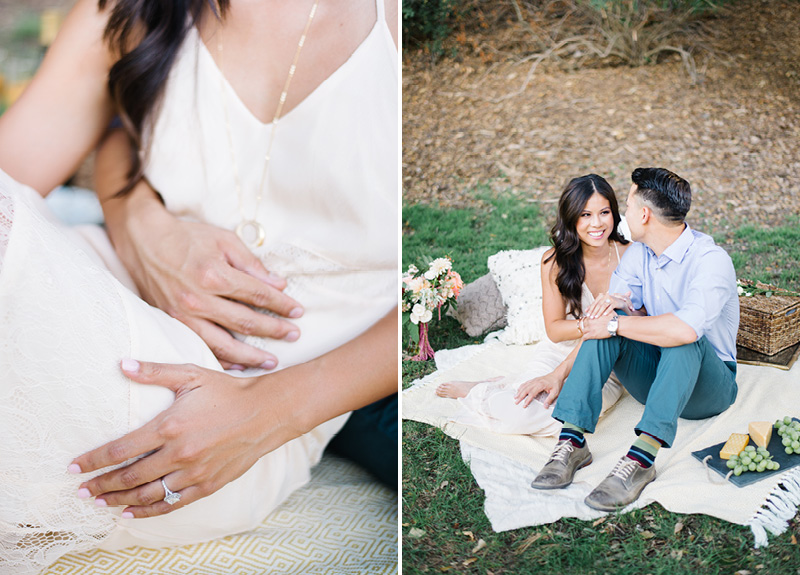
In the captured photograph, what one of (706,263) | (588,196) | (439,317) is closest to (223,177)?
(439,317)

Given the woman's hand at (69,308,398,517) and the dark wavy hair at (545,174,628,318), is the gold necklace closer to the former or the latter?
the woman's hand at (69,308,398,517)

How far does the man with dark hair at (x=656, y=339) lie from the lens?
1132mm

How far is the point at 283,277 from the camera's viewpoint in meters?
1.47

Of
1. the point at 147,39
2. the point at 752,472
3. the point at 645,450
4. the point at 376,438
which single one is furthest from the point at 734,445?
the point at 147,39

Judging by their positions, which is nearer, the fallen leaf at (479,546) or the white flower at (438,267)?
the fallen leaf at (479,546)

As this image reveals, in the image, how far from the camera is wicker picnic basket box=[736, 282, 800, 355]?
47.4 inches

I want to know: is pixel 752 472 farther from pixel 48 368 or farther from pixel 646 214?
pixel 48 368

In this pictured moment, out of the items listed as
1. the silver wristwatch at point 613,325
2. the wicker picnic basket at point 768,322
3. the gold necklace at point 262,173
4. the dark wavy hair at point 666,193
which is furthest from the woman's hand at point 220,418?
the wicker picnic basket at point 768,322

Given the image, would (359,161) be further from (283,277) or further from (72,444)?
(72,444)

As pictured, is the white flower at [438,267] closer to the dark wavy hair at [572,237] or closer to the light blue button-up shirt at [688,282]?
the dark wavy hair at [572,237]

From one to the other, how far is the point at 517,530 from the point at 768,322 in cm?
59

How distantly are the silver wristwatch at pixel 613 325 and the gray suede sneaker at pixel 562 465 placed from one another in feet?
0.68

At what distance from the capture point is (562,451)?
3.90 feet

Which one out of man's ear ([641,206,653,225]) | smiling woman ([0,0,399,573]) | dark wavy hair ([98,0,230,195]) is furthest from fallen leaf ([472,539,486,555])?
dark wavy hair ([98,0,230,195])
